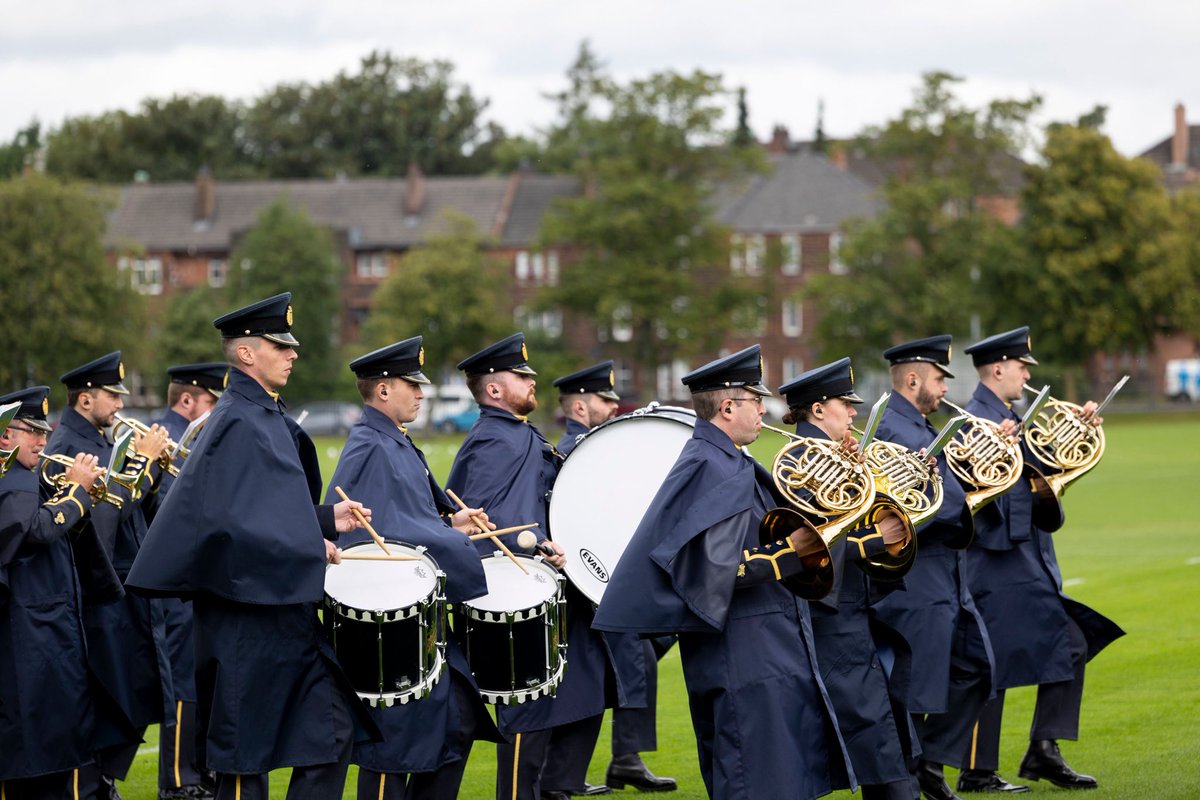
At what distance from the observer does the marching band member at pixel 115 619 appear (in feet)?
30.8

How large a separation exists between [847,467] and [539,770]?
3.12 m

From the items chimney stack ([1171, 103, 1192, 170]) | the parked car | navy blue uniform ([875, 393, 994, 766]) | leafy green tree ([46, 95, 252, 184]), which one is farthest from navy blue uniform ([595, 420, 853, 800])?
chimney stack ([1171, 103, 1192, 170])

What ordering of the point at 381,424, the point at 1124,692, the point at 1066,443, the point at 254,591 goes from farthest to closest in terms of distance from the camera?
the point at 1124,692 < the point at 1066,443 < the point at 381,424 < the point at 254,591

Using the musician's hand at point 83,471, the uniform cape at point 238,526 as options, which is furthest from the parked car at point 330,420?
the uniform cape at point 238,526

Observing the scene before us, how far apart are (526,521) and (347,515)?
239 centimetres

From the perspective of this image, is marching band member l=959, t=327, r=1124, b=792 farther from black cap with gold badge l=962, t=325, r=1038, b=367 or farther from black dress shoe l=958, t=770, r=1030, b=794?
black cap with gold badge l=962, t=325, r=1038, b=367

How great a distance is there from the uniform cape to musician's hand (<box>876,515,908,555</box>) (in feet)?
8.15

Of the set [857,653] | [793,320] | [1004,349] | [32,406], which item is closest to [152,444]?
[32,406]

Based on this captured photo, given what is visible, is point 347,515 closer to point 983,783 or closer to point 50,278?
→ point 983,783

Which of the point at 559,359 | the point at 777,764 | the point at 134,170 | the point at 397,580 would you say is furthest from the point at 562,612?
the point at 134,170

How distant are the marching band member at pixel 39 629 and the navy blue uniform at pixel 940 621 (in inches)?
167

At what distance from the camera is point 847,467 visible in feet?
24.3

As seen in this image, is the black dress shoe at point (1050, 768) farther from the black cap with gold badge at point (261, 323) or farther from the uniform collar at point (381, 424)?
the black cap with gold badge at point (261, 323)

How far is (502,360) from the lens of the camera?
10.1 metres
